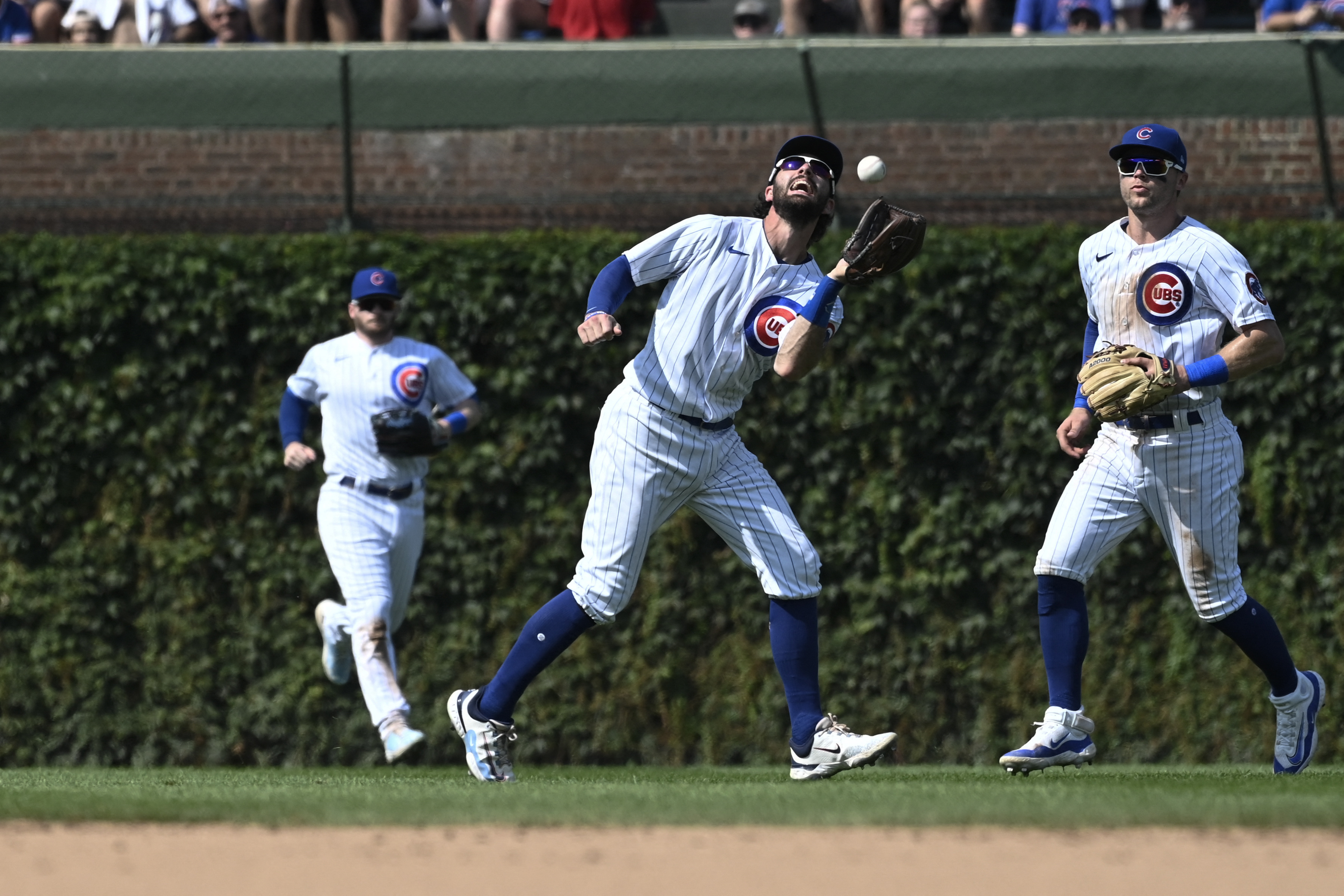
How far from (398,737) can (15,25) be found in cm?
718

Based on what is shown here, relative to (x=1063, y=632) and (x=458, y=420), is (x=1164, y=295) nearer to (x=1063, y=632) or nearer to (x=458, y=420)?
(x=1063, y=632)

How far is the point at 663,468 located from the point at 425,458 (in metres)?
2.39

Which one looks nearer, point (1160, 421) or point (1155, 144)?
point (1155, 144)

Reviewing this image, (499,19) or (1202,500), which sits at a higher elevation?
(499,19)

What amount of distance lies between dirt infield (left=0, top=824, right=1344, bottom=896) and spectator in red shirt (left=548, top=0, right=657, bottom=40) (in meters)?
8.17

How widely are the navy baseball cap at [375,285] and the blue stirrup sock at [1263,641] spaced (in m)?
3.83

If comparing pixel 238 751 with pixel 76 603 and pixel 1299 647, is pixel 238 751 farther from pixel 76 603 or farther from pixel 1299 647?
pixel 1299 647

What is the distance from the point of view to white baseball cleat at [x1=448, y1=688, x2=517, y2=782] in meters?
5.84

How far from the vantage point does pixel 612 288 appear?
224 inches

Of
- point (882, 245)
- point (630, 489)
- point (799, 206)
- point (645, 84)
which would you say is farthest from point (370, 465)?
point (645, 84)

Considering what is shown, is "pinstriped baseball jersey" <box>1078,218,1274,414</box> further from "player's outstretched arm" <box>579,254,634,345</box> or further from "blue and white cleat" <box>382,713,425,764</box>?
"blue and white cleat" <box>382,713,425,764</box>

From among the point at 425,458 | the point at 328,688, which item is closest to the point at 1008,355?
the point at 425,458

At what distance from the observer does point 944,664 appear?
8.59 metres

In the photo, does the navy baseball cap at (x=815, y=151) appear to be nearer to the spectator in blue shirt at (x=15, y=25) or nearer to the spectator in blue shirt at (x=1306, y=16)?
the spectator in blue shirt at (x=1306, y=16)
